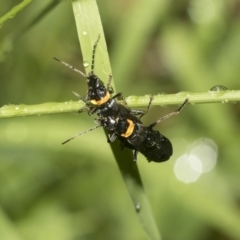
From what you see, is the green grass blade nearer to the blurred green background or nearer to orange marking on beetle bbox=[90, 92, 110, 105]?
orange marking on beetle bbox=[90, 92, 110, 105]

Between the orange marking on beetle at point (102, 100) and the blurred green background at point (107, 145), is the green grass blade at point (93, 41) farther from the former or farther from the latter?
the blurred green background at point (107, 145)

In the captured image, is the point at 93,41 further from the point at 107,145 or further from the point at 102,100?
the point at 107,145

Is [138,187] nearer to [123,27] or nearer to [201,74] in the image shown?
[201,74]

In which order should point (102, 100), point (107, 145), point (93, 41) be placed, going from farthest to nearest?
point (107, 145), point (102, 100), point (93, 41)

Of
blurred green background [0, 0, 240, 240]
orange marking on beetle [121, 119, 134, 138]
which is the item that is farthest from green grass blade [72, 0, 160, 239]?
blurred green background [0, 0, 240, 240]

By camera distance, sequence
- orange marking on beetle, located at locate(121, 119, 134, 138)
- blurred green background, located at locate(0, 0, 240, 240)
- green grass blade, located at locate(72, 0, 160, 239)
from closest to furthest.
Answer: green grass blade, located at locate(72, 0, 160, 239) → orange marking on beetle, located at locate(121, 119, 134, 138) → blurred green background, located at locate(0, 0, 240, 240)

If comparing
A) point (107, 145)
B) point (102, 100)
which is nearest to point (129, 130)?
point (102, 100)

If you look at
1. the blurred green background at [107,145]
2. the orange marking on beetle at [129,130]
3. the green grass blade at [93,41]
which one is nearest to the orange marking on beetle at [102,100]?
the orange marking on beetle at [129,130]

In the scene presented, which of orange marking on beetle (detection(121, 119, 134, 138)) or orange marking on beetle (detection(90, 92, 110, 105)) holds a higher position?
orange marking on beetle (detection(90, 92, 110, 105))

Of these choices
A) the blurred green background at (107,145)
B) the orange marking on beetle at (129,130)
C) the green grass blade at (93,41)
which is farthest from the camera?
the blurred green background at (107,145)
